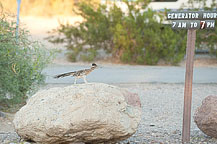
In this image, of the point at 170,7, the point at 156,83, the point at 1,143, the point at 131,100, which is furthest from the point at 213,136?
the point at 170,7

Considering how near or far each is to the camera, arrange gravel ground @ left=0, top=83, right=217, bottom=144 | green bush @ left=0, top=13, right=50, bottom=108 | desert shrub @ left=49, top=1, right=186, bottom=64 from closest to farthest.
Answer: gravel ground @ left=0, top=83, right=217, bottom=144
green bush @ left=0, top=13, right=50, bottom=108
desert shrub @ left=49, top=1, right=186, bottom=64

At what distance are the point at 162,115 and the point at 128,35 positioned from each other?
5976mm

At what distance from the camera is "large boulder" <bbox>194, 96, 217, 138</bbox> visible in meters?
5.18

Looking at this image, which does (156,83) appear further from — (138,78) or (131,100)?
(131,100)

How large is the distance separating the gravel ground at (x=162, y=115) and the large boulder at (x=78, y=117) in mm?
644

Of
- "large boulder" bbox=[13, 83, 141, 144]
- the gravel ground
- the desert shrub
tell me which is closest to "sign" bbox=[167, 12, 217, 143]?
the gravel ground

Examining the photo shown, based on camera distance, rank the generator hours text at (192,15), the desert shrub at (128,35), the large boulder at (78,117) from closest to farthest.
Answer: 1. the large boulder at (78,117)
2. the generator hours text at (192,15)
3. the desert shrub at (128,35)

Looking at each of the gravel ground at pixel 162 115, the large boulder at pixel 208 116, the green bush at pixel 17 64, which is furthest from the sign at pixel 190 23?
the green bush at pixel 17 64

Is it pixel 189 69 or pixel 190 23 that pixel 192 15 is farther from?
pixel 189 69

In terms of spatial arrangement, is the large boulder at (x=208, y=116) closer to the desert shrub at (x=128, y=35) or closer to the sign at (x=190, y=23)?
the sign at (x=190, y=23)

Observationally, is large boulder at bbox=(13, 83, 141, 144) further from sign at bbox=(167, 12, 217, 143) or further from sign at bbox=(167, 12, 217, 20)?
sign at bbox=(167, 12, 217, 20)

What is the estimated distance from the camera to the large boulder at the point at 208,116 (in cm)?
518

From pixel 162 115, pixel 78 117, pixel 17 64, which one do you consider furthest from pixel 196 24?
pixel 17 64

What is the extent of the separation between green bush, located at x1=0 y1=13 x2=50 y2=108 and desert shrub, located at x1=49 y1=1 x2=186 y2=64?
5943 millimetres
